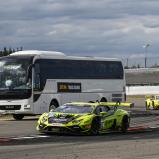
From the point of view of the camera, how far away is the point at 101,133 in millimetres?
22969

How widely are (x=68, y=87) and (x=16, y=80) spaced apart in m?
4.11

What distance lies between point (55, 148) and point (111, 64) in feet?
77.1

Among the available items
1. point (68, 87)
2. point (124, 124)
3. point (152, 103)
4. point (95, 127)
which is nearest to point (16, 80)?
point (68, 87)

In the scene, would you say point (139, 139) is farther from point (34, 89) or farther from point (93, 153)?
point (34, 89)

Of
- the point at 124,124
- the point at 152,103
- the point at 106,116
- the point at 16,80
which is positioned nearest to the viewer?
the point at 106,116

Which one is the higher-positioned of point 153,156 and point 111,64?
point 111,64

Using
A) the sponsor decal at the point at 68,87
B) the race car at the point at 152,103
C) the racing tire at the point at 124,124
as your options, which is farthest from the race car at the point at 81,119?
the race car at the point at 152,103

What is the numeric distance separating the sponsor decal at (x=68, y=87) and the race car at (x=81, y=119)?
1091 cm

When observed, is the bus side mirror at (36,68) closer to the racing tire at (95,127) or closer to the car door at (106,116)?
the car door at (106,116)

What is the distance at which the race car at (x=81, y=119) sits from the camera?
21359 millimetres

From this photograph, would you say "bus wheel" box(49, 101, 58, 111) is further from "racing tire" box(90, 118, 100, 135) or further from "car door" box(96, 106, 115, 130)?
"racing tire" box(90, 118, 100, 135)

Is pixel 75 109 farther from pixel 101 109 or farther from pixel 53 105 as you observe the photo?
pixel 53 105

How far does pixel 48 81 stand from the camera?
33500 millimetres

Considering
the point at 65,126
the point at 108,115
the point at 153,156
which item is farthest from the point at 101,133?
the point at 153,156
